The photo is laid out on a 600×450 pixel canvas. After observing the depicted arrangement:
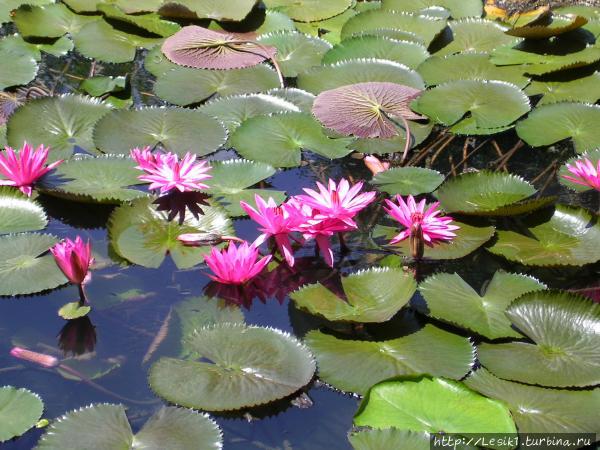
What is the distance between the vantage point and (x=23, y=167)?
282cm

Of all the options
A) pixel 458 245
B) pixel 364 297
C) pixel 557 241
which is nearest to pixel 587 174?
pixel 557 241

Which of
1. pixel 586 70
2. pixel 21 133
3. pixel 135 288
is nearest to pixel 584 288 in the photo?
pixel 135 288

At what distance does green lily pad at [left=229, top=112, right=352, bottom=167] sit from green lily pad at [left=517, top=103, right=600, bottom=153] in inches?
34.7

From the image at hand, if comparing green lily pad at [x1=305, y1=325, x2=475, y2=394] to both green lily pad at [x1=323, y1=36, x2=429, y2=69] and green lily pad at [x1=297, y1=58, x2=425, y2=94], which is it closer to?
green lily pad at [x1=297, y1=58, x2=425, y2=94]

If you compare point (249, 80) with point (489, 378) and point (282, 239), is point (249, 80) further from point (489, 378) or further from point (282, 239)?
point (489, 378)

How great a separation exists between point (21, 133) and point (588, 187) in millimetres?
2444

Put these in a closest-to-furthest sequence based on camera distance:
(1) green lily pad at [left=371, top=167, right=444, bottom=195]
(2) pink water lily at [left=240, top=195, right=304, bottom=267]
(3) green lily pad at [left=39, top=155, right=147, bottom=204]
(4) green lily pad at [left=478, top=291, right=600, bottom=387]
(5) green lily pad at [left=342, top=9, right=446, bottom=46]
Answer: (4) green lily pad at [left=478, top=291, right=600, bottom=387], (2) pink water lily at [left=240, top=195, right=304, bottom=267], (3) green lily pad at [left=39, top=155, right=147, bottom=204], (1) green lily pad at [left=371, top=167, right=444, bottom=195], (5) green lily pad at [left=342, top=9, right=446, bottom=46]

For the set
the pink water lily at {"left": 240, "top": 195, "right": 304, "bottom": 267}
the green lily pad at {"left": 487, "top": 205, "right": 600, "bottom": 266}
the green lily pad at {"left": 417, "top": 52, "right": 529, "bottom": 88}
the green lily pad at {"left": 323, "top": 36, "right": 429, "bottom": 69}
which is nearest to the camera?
the pink water lily at {"left": 240, "top": 195, "right": 304, "bottom": 267}

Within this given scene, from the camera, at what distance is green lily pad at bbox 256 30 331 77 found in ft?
13.3

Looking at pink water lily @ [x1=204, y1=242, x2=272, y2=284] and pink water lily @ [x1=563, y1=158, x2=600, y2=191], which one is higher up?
pink water lily @ [x1=563, y1=158, x2=600, y2=191]

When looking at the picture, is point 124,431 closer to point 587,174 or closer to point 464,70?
point 587,174

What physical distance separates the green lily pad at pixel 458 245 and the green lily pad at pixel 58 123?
146 centimetres

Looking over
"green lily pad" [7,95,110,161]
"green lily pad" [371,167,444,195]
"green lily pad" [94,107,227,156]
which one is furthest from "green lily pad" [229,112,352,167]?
"green lily pad" [7,95,110,161]

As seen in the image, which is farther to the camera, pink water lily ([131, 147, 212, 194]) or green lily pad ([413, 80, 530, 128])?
green lily pad ([413, 80, 530, 128])
